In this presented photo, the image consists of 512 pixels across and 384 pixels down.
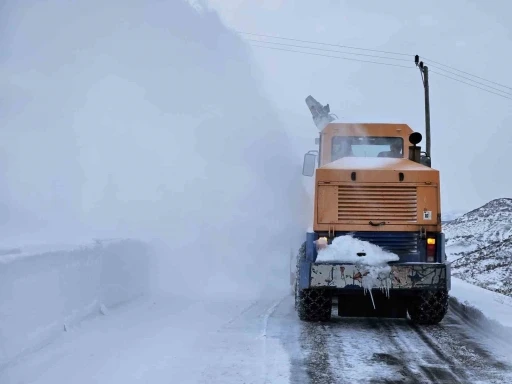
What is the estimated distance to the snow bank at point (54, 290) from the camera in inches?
234

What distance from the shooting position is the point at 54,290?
715 centimetres

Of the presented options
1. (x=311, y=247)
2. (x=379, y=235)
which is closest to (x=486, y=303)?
(x=379, y=235)

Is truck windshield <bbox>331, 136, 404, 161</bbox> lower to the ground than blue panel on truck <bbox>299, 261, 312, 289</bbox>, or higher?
higher

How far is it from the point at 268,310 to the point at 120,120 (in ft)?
38.4

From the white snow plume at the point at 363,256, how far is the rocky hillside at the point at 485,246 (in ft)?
23.1

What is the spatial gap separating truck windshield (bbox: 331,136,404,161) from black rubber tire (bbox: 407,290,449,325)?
2341 mm

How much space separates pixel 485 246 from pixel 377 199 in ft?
62.6

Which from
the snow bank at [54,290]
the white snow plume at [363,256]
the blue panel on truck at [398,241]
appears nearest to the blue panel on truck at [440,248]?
the blue panel on truck at [398,241]

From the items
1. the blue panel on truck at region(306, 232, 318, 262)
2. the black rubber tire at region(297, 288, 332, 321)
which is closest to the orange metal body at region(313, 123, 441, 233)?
the blue panel on truck at region(306, 232, 318, 262)

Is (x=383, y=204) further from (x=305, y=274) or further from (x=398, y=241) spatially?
(x=305, y=274)

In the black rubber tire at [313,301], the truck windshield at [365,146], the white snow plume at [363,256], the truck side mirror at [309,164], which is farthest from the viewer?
the truck windshield at [365,146]

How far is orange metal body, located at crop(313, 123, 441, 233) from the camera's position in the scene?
8.38 meters

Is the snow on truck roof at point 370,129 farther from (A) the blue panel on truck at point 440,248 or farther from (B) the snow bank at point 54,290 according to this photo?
(B) the snow bank at point 54,290

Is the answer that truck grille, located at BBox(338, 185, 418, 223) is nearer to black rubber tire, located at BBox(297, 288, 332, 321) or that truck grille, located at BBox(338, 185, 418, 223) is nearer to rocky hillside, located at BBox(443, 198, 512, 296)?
black rubber tire, located at BBox(297, 288, 332, 321)
